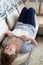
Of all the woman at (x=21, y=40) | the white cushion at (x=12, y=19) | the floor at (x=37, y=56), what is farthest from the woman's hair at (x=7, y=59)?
the white cushion at (x=12, y=19)

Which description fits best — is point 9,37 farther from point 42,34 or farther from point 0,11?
point 42,34

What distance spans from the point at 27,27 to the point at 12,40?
57 cm

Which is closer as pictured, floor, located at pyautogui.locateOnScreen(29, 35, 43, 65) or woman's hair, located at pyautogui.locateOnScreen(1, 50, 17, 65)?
woman's hair, located at pyautogui.locateOnScreen(1, 50, 17, 65)

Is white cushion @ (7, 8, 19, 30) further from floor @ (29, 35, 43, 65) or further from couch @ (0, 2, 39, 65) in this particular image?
floor @ (29, 35, 43, 65)

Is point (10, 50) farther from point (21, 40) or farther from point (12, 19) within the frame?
point (12, 19)

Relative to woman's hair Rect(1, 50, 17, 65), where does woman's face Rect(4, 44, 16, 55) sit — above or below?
above

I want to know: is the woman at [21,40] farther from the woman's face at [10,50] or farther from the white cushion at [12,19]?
the white cushion at [12,19]

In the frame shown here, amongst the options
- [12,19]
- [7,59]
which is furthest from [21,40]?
[12,19]

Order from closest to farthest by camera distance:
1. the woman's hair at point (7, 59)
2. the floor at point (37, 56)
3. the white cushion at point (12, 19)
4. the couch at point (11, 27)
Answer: the woman's hair at point (7, 59) → the couch at point (11, 27) → the floor at point (37, 56) → the white cushion at point (12, 19)

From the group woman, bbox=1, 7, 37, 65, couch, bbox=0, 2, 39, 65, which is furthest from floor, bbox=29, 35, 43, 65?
woman, bbox=1, 7, 37, 65

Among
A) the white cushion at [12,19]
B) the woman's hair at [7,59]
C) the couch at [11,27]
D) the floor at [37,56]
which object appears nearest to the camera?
the woman's hair at [7,59]

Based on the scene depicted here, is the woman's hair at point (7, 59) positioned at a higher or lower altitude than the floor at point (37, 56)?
higher

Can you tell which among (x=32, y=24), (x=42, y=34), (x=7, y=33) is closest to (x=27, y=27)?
(x=32, y=24)

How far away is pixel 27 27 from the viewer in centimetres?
264
